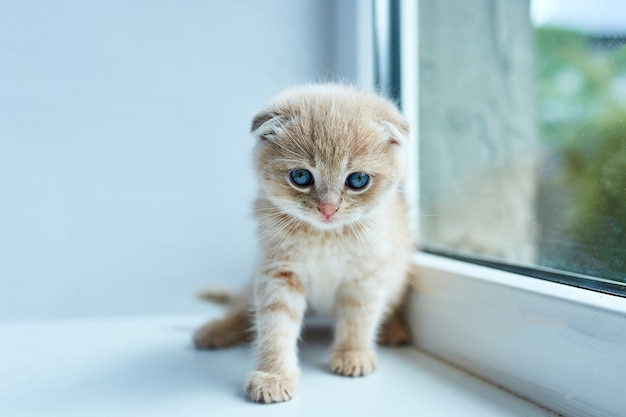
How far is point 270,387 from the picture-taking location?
934mm

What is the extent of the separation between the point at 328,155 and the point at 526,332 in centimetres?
49

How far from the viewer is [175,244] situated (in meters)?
1.51

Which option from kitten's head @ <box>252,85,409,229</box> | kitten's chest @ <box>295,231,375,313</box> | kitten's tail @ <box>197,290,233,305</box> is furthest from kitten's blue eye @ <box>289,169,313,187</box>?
kitten's tail @ <box>197,290,233,305</box>

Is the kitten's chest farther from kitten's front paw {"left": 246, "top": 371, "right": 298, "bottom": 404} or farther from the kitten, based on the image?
kitten's front paw {"left": 246, "top": 371, "right": 298, "bottom": 404}

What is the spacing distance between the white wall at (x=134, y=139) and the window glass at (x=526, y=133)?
0.33m

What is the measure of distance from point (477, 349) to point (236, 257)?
78 centimetres

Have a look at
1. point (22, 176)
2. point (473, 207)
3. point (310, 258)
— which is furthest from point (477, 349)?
point (22, 176)

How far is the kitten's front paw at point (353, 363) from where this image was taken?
3.49ft

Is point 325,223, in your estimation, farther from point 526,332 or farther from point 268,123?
point 526,332

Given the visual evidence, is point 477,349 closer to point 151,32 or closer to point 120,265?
point 120,265

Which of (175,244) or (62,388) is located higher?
(175,244)

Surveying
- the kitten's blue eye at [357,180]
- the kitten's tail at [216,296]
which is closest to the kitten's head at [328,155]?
the kitten's blue eye at [357,180]

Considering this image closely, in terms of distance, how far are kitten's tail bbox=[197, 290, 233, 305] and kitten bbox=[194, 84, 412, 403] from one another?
0.26 meters

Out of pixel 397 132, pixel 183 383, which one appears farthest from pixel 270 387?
pixel 397 132
